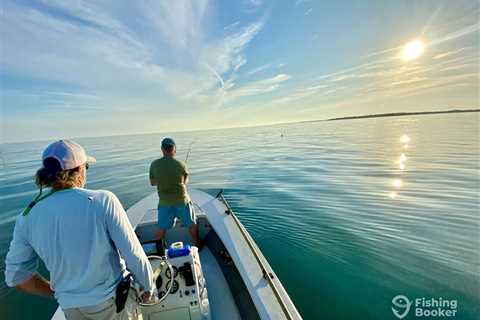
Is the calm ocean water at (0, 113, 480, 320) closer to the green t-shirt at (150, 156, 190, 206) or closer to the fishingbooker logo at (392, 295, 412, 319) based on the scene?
the fishingbooker logo at (392, 295, 412, 319)

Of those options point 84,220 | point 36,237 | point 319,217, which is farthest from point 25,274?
point 319,217

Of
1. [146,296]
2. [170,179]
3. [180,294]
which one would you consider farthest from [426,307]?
[170,179]

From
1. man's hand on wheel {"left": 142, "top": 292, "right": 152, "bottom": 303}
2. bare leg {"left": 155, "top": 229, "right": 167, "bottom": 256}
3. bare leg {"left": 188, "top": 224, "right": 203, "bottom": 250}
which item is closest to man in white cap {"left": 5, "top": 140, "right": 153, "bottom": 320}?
man's hand on wheel {"left": 142, "top": 292, "right": 152, "bottom": 303}

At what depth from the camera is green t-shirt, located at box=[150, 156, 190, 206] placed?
3504mm

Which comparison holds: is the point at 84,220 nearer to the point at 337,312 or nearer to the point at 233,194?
the point at 337,312

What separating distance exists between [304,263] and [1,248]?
660 centimetres

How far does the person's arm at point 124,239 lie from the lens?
1268 mm

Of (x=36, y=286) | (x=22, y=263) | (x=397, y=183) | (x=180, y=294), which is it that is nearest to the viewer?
(x=22, y=263)

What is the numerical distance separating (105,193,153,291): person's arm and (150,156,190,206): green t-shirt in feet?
7.00

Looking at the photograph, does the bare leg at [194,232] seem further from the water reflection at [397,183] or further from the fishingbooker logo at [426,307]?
the water reflection at [397,183]

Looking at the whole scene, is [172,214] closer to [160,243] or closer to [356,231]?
[160,243]

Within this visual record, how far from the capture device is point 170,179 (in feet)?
11.6

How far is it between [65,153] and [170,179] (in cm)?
229

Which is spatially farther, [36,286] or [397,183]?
[397,183]
